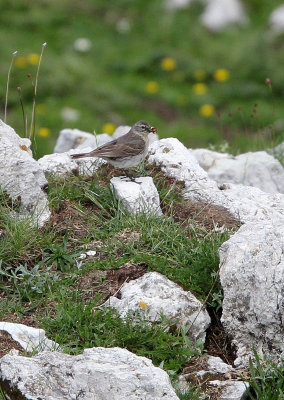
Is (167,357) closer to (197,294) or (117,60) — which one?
(197,294)

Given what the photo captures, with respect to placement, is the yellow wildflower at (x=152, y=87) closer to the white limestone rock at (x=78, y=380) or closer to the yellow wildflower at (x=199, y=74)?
the yellow wildflower at (x=199, y=74)

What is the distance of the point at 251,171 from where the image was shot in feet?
27.9

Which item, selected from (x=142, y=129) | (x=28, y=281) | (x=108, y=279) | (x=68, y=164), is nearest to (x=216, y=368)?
(x=108, y=279)

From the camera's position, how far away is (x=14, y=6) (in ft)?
50.2

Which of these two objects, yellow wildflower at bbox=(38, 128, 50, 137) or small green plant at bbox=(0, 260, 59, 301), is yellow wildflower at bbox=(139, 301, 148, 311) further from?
yellow wildflower at bbox=(38, 128, 50, 137)

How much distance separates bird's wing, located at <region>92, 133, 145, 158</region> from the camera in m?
7.10

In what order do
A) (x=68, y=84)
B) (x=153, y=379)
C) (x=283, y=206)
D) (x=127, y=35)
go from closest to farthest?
1. (x=153, y=379)
2. (x=283, y=206)
3. (x=68, y=84)
4. (x=127, y=35)

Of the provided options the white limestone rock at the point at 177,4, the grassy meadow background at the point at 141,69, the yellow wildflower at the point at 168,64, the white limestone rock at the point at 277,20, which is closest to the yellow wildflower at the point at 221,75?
the grassy meadow background at the point at 141,69

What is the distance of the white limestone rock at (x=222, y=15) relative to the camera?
49.9ft

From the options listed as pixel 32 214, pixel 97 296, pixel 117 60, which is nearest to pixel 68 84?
pixel 117 60

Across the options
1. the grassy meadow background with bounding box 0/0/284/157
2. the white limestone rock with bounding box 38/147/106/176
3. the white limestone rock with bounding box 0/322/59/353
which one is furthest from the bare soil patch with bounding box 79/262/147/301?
the grassy meadow background with bounding box 0/0/284/157

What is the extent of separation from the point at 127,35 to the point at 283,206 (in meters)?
8.67

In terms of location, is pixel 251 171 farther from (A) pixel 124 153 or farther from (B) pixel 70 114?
(B) pixel 70 114

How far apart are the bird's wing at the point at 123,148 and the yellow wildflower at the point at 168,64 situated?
265 inches
